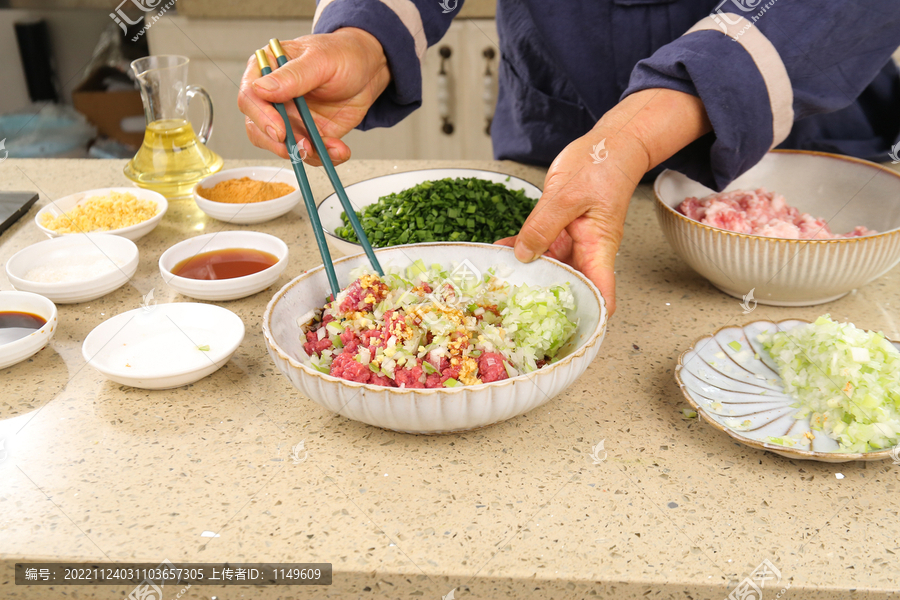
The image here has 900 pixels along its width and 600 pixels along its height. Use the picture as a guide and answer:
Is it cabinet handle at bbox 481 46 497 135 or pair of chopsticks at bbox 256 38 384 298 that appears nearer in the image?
pair of chopsticks at bbox 256 38 384 298

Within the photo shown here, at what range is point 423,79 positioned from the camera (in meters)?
3.47

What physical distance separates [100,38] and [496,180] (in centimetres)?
292

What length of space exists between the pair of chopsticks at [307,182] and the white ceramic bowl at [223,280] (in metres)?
0.19

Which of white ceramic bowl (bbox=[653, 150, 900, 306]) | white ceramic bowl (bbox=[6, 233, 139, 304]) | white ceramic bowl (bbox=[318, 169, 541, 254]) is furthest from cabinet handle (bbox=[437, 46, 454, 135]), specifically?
white ceramic bowl (bbox=[6, 233, 139, 304])

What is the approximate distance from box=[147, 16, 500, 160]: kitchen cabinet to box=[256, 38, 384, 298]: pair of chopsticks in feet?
7.13

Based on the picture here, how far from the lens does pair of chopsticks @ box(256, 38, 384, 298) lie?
3.60 ft

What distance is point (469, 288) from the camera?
1.08m

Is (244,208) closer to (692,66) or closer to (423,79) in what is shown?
(692,66)

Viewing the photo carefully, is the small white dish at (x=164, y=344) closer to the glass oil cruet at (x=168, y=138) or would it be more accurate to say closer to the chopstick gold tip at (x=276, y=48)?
the chopstick gold tip at (x=276, y=48)

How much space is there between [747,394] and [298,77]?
934 millimetres

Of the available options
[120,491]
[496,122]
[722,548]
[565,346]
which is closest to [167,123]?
[496,122]

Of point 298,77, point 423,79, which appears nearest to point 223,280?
point 298,77

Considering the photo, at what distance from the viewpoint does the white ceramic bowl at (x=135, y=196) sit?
4.78 ft

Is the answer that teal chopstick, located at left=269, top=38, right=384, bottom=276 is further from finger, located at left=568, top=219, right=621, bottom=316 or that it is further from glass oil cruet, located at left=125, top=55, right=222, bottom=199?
glass oil cruet, located at left=125, top=55, right=222, bottom=199
